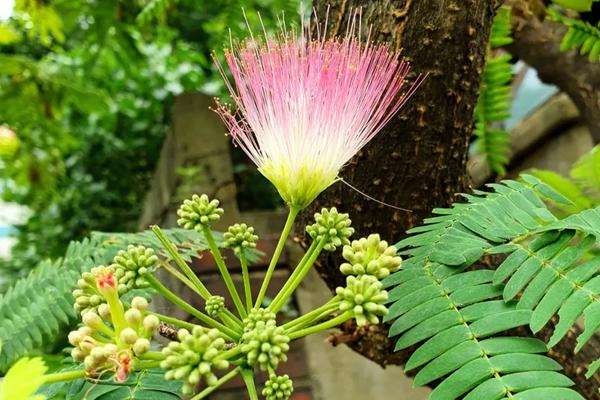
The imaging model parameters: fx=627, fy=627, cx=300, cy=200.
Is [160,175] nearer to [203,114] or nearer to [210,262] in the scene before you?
[203,114]

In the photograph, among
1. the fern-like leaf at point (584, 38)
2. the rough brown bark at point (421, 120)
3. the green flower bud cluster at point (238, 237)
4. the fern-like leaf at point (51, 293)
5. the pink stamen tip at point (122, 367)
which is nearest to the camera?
the pink stamen tip at point (122, 367)

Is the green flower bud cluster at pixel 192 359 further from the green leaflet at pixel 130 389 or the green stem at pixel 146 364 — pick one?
the green leaflet at pixel 130 389

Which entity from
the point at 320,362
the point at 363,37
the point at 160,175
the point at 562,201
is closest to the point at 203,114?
the point at 160,175

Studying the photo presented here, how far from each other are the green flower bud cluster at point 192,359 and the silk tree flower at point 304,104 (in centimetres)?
21

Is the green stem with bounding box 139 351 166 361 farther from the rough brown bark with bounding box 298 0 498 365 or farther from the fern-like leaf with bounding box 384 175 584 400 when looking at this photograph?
the rough brown bark with bounding box 298 0 498 365

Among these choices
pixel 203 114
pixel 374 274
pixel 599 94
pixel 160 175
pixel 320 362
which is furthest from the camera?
pixel 160 175

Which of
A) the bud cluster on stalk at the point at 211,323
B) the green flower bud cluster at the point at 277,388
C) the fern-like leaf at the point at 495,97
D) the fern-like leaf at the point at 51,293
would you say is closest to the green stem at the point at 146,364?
the bud cluster on stalk at the point at 211,323

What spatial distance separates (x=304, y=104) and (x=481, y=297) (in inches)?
10.9

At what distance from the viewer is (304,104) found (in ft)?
2.26

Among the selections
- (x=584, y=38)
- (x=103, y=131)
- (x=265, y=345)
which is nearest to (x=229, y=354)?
(x=265, y=345)

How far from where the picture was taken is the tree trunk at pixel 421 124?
826 mm

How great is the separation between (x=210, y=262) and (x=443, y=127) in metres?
1.09

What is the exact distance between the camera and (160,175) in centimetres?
249

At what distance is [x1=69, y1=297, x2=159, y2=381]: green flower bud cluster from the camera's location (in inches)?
19.6
